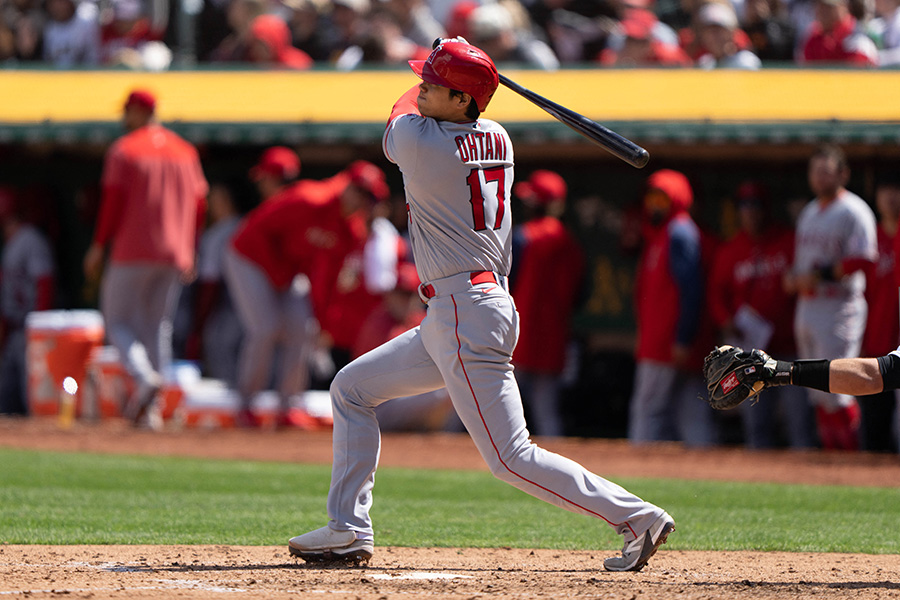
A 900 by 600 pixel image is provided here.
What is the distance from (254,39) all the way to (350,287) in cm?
283

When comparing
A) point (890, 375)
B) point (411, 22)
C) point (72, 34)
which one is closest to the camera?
point (890, 375)

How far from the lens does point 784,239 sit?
9.57 metres

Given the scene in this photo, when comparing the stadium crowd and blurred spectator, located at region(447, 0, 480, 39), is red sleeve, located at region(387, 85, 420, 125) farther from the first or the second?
blurred spectator, located at region(447, 0, 480, 39)

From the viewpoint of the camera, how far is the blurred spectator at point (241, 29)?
12.1 m

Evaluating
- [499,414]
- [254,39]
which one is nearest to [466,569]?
[499,414]

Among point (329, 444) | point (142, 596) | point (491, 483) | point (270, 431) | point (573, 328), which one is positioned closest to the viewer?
point (142, 596)

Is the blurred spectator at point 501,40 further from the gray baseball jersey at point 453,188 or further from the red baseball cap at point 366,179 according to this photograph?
the gray baseball jersey at point 453,188

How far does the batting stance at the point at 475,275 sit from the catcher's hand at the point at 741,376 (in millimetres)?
438

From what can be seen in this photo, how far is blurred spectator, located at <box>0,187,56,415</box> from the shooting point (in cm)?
1168

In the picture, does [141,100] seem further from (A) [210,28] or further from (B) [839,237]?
(B) [839,237]

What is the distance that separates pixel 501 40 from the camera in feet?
36.6

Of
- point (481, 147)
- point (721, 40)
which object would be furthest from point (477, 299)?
point (721, 40)

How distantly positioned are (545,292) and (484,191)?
5802 millimetres

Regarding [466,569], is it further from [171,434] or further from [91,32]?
[91,32]
